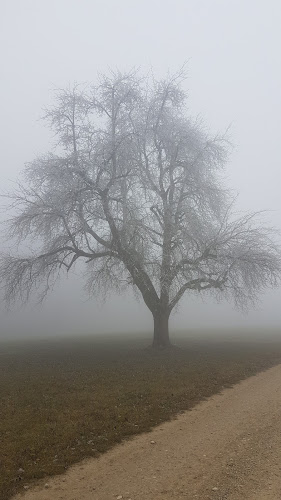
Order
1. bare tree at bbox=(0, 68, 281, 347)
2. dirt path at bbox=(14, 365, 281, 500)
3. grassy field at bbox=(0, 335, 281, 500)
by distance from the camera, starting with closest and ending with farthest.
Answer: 1. dirt path at bbox=(14, 365, 281, 500)
2. grassy field at bbox=(0, 335, 281, 500)
3. bare tree at bbox=(0, 68, 281, 347)

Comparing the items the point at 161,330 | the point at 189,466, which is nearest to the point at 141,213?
the point at 161,330

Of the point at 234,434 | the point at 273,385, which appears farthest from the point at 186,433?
the point at 273,385

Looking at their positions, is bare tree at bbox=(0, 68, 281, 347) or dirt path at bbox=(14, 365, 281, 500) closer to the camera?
dirt path at bbox=(14, 365, 281, 500)

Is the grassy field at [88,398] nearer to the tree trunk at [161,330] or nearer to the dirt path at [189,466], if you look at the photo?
the dirt path at [189,466]

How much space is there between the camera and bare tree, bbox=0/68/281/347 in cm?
2033

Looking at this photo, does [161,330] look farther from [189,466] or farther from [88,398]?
[189,466]

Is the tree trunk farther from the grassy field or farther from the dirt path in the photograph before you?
the dirt path

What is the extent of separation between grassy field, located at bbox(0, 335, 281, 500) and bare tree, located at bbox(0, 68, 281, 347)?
4309 mm

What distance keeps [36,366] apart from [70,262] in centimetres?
763

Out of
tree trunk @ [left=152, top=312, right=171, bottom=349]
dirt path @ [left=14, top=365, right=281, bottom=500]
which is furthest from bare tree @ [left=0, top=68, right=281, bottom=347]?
dirt path @ [left=14, top=365, right=281, bottom=500]

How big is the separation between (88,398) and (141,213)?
1191 cm

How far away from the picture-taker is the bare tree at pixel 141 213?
66.7 feet

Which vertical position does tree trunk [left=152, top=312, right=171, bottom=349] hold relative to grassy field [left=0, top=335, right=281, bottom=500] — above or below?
above

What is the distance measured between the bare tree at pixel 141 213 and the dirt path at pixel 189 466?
11.2 metres
